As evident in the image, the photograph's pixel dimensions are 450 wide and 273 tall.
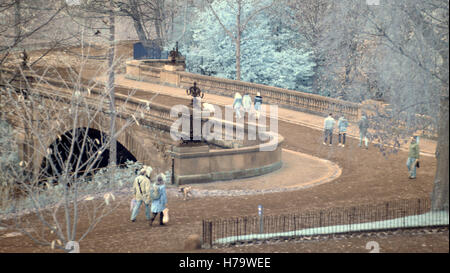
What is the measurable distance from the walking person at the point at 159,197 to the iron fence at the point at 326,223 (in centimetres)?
163

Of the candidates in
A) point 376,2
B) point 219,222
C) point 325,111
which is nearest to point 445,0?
point 376,2

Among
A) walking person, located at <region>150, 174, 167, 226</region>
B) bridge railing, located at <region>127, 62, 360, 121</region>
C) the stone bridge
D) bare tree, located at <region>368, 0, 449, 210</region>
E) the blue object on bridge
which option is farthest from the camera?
the blue object on bridge

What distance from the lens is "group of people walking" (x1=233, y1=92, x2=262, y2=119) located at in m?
32.1

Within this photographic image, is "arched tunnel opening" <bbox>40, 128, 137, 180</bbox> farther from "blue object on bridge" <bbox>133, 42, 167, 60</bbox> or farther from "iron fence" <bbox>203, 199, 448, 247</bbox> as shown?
"blue object on bridge" <bbox>133, 42, 167, 60</bbox>

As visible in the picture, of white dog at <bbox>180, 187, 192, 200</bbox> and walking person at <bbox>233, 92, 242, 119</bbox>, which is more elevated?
walking person at <bbox>233, 92, 242, 119</bbox>

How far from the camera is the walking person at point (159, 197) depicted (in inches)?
701

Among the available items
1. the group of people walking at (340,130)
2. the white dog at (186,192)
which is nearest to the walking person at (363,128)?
the group of people walking at (340,130)

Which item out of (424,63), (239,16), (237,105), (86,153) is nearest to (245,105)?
(237,105)

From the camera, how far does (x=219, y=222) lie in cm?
1738

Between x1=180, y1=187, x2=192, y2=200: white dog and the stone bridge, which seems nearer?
x1=180, y1=187, x2=192, y2=200: white dog

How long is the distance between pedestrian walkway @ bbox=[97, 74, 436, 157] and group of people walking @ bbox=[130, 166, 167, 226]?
652cm

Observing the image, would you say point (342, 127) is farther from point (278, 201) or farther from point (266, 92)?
point (266, 92)

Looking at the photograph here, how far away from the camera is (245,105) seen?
1297 inches

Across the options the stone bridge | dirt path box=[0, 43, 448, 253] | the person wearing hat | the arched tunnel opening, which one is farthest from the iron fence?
the stone bridge
